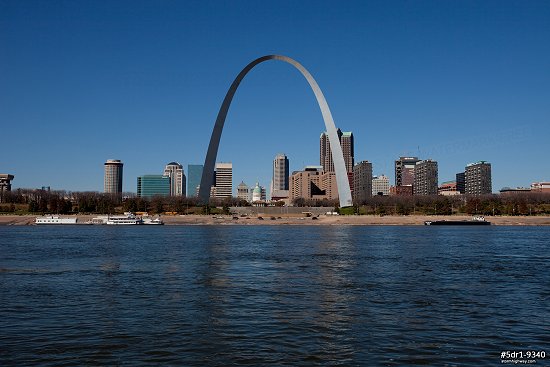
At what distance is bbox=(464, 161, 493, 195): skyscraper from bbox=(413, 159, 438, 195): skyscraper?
13817mm

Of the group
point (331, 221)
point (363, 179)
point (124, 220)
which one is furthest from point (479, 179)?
point (124, 220)

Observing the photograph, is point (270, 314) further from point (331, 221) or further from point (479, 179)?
point (479, 179)

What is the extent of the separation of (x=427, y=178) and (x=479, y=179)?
17.4 metres

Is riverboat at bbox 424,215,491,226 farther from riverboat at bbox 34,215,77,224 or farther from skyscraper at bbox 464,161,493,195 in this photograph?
skyscraper at bbox 464,161,493,195

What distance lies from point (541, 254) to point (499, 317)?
747 inches

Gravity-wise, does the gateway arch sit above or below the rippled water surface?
above

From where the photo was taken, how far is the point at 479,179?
177 m

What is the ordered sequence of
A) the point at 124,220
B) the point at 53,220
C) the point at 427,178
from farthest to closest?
the point at 427,178 < the point at 53,220 < the point at 124,220

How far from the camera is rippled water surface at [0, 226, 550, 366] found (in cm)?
839

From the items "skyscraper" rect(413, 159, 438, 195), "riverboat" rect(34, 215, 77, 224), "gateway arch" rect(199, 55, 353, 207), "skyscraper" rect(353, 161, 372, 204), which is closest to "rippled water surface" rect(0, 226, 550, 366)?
"gateway arch" rect(199, 55, 353, 207)

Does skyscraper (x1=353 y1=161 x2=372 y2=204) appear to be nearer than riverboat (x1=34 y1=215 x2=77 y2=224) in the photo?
No

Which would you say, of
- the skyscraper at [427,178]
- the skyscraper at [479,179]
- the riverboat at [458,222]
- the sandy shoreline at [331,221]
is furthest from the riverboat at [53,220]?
the skyscraper at [479,179]

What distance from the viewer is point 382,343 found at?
29.5 feet

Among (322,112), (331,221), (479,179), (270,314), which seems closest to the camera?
(270,314)
